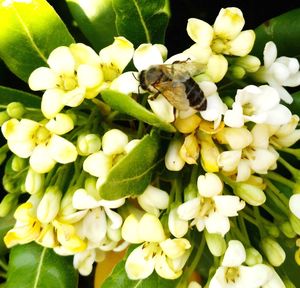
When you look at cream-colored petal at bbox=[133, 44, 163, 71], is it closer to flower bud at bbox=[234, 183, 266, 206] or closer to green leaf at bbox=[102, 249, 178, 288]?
flower bud at bbox=[234, 183, 266, 206]

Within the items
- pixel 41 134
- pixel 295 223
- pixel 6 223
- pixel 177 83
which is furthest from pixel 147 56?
pixel 6 223

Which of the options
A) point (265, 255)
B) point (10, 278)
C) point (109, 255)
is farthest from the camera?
point (109, 255)

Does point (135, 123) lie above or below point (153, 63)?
below

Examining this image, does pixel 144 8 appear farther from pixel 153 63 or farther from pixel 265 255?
pixel 265 255

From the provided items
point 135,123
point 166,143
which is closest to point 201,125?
point 166,143

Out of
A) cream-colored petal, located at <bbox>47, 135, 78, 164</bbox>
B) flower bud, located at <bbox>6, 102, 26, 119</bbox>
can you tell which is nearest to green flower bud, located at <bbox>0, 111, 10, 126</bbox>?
flower bud, located at <bbox>6, 102, 26, 119</bbox>

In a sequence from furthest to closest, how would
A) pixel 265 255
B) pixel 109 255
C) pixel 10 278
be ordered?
pixel 109 255 → pixel 10 278 → pixel 265 255
